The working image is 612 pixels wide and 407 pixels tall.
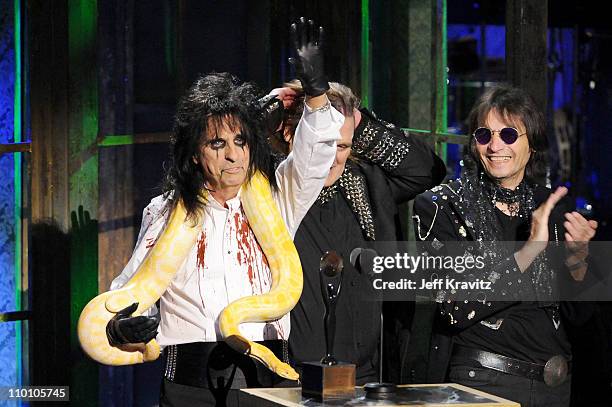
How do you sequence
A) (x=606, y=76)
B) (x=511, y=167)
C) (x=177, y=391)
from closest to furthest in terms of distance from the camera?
(x=177, y=391) < (x=511, y=167) < (x=606, y=76)

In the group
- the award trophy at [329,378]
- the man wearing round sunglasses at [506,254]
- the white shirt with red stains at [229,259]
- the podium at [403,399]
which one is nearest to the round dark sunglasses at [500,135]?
the man wearing round sunglasses at [506,254]

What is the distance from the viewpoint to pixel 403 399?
125 inches

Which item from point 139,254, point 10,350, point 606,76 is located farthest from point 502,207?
point 606,76

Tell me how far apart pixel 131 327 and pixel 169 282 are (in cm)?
24

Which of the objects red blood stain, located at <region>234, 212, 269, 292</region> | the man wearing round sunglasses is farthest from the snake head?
the man wearing round sunglasses

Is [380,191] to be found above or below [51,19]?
below

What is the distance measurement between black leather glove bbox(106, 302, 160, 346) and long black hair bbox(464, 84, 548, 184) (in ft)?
3.95

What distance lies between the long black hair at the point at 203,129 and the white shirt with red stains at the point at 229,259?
0.07 m

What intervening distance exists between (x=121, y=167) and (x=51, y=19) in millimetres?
622

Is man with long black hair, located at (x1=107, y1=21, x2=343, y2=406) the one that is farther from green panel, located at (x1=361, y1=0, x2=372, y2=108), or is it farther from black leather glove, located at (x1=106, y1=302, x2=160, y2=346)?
green panel, located at (x1=361, y1=0, x2=372, y2=108)

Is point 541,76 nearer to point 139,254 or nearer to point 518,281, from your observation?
point 518,281

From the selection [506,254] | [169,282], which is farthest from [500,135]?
[169,282]

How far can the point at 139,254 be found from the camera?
3705mm

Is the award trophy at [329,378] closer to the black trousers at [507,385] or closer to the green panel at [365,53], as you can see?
the black trousers at [507,385]
